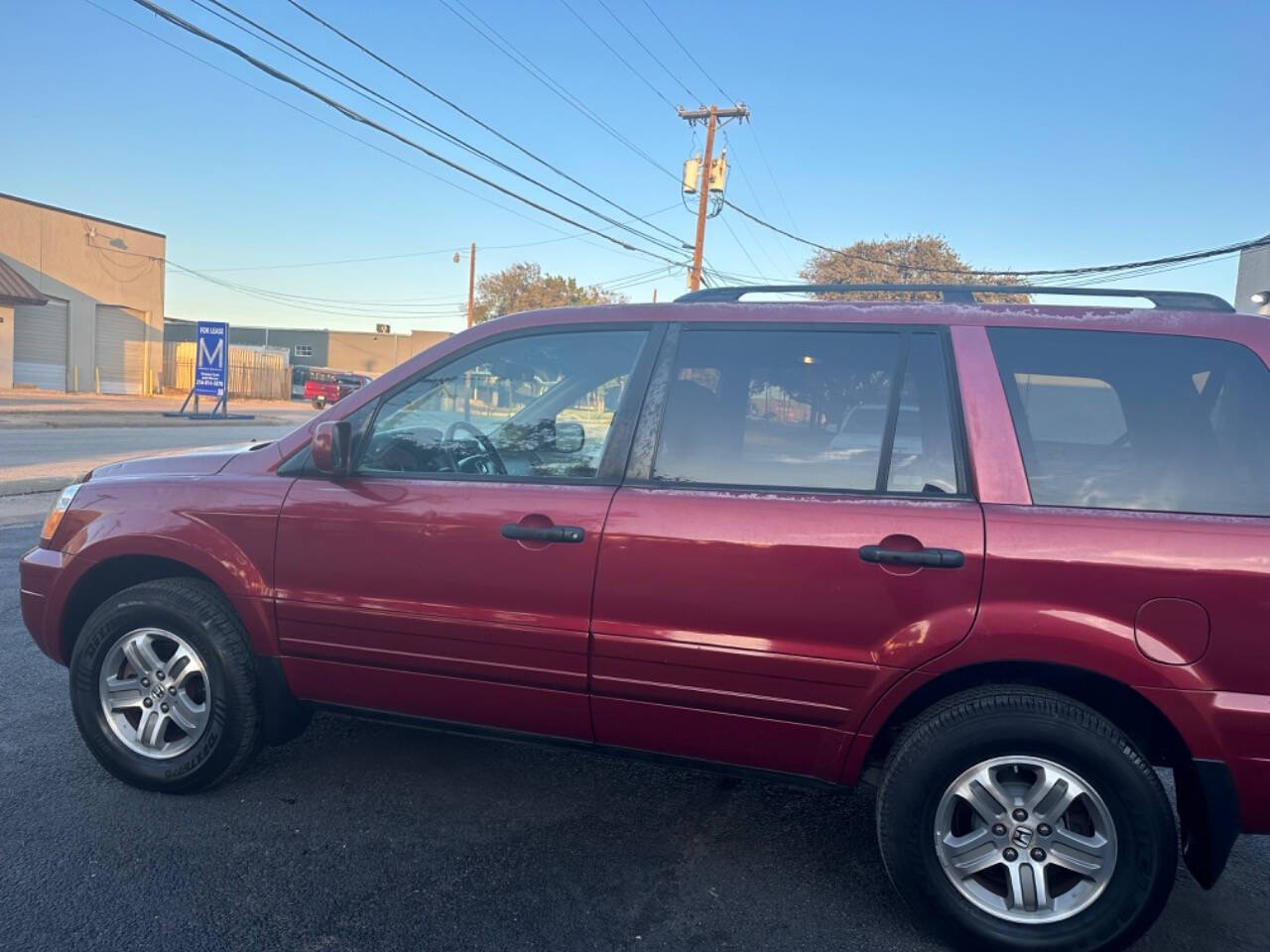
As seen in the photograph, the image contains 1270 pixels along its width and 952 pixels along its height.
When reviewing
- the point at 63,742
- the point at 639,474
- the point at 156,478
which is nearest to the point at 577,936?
the point at 639,474

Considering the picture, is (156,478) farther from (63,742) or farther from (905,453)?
(905,453)

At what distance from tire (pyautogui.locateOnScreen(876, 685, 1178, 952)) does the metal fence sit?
1608 inches

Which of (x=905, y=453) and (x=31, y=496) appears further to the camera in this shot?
(x=31, y=496)

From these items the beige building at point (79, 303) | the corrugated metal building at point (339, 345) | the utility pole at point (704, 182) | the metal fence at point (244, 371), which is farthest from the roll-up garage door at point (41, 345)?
the corrugated metal building at point (339, 345)

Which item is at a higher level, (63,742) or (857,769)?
(857,769)

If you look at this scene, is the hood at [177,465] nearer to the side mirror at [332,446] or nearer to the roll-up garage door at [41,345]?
the side mirror at [332,446]

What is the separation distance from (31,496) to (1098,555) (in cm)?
1069

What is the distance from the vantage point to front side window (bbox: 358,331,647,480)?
3.10 metres

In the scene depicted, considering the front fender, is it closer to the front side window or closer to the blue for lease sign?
the front side window

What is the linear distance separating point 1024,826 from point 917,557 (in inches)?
32.4

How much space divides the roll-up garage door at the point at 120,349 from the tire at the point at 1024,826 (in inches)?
1507

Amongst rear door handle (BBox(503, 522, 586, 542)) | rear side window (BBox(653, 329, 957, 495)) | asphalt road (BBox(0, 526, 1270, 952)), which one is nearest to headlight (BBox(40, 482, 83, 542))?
asphalt road (BBox(0, 526, 1270, 952))

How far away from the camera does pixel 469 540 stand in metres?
2.93

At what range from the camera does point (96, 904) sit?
261 cm
